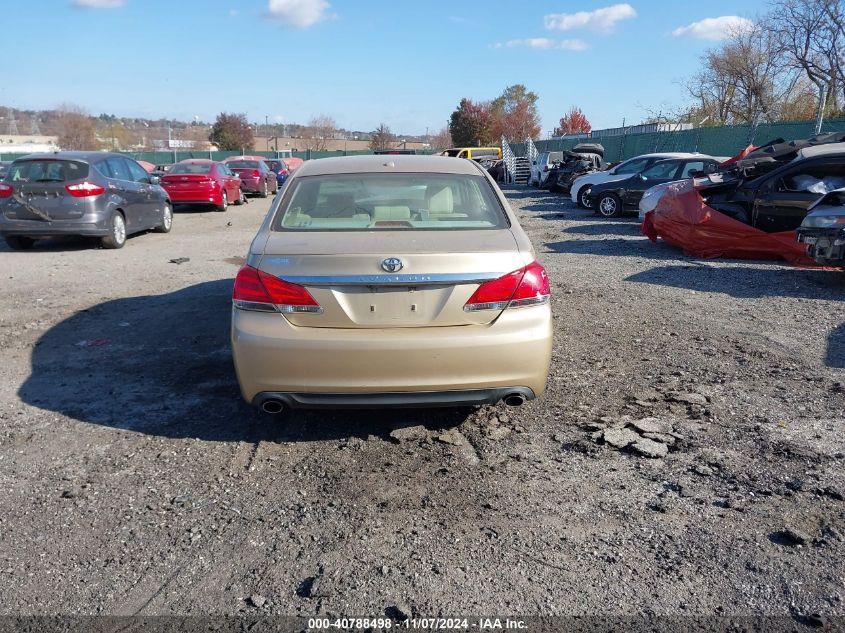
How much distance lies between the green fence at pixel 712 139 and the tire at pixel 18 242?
61.6 ft

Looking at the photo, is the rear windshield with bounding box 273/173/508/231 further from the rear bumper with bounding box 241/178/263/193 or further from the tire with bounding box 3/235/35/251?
the rear bumper with bounding box 241/178/263/193

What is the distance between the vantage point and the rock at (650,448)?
13.0 feet

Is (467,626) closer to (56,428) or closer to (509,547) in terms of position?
(509,547)

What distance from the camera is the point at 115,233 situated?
12039 mm

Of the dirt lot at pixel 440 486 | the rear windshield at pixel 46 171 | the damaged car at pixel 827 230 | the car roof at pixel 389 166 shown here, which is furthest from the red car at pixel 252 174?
the car roof at pixel 389 166

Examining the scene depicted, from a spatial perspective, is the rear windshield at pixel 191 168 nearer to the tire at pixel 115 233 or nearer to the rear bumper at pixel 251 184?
the rear bumper at pixel 251 184

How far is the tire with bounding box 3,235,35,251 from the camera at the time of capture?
38.6 feet

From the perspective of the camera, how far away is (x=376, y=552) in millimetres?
3043

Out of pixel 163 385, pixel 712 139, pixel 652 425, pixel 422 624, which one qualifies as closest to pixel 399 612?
pixel 422 624

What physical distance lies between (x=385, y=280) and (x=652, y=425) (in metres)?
1.95

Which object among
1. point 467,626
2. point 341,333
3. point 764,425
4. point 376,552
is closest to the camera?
point 467,626

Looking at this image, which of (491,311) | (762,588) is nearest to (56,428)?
(491,311)

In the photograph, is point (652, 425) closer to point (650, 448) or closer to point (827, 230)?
point (650, 448)

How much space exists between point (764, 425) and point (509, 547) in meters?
2.17
